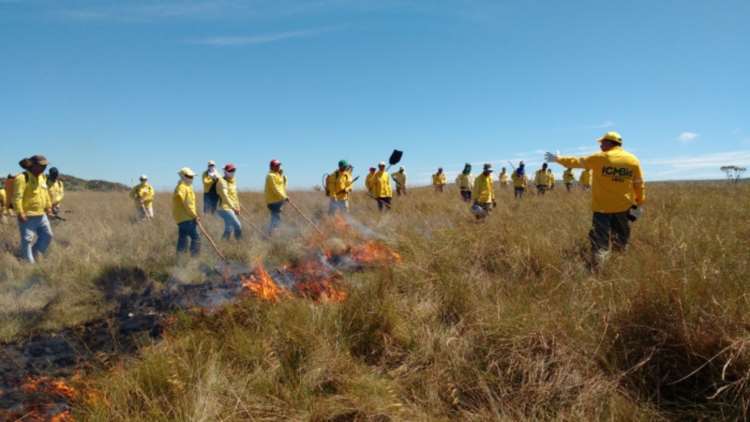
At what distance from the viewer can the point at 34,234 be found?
7.30m

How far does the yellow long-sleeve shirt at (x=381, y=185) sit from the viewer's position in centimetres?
→ 1199

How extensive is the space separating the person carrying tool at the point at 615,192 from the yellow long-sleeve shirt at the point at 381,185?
7120 millimetres

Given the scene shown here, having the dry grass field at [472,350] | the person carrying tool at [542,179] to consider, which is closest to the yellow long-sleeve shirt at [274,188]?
the dry grass field at [472,350]

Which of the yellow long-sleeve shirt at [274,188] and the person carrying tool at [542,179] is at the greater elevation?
the person carrying tool at [542,179]

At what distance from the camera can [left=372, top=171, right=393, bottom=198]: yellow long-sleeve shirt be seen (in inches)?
472

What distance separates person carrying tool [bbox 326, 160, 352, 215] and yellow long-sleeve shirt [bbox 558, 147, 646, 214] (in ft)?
21.2

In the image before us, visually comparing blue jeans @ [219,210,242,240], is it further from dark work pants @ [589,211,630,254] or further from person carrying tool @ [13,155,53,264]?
dark work pants @ [589,211,630,254]

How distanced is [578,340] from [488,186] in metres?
7.54

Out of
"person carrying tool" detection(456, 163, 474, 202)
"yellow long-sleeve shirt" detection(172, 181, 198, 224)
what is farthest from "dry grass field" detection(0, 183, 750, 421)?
"person carrying tool" detection(456, 163, 474, 202)

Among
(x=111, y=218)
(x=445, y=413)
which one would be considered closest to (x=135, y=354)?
(x=445, y=413)

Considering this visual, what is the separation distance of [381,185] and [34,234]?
25.2 ft

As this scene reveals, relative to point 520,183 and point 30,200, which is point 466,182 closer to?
point 520,183

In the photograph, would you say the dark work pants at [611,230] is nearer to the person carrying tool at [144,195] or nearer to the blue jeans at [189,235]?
the blue jeans at [189,235]

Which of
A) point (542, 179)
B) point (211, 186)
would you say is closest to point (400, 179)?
point (542, 179)
